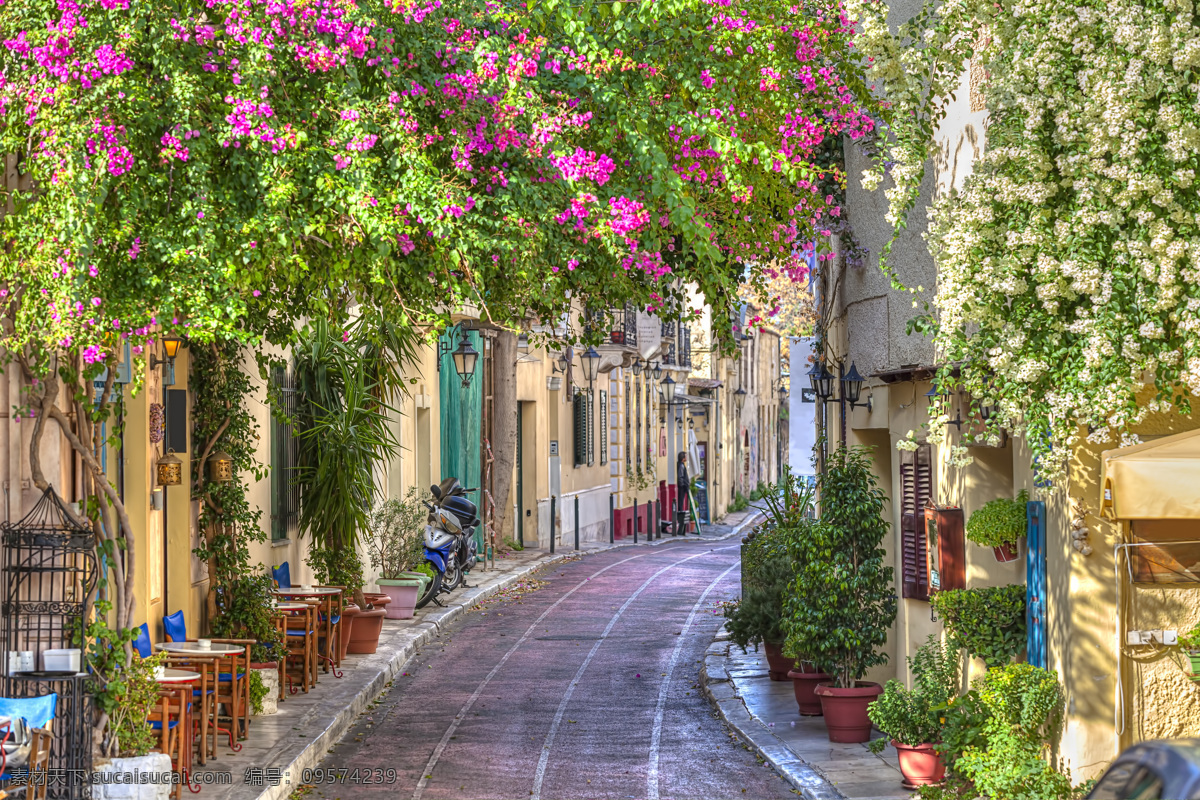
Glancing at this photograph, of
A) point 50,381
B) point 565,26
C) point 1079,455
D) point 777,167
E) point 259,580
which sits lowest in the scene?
point 259,580

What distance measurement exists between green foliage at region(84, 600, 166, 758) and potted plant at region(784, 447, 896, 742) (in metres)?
4.97

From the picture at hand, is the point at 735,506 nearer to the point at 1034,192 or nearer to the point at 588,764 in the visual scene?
the point at 588,764

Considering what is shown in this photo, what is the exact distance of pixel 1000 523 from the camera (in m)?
8.70

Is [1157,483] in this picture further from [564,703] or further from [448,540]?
[448,540]

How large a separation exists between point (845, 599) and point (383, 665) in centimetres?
561

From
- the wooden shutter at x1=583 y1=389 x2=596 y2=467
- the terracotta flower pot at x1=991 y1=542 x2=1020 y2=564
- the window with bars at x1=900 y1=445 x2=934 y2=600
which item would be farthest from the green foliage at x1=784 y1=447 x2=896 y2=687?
the wooden shutter at x1=583 y1=389 x2=596 y2=467

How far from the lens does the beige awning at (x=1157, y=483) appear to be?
636 centimetres

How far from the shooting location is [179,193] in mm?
7402

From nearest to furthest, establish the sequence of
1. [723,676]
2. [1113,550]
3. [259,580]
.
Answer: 1. [1113,550]
2. [259,580]
3. [723,676]

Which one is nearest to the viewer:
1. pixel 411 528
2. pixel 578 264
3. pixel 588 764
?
pixel 578 264

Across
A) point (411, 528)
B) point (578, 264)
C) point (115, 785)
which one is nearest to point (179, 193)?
point (578, 264)

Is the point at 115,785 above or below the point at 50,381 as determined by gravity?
below

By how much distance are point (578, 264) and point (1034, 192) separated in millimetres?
2833

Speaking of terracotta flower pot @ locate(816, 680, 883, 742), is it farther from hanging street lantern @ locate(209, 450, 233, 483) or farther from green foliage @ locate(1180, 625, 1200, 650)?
hanging street lantern @ locate(209, 450, 233, 483)
